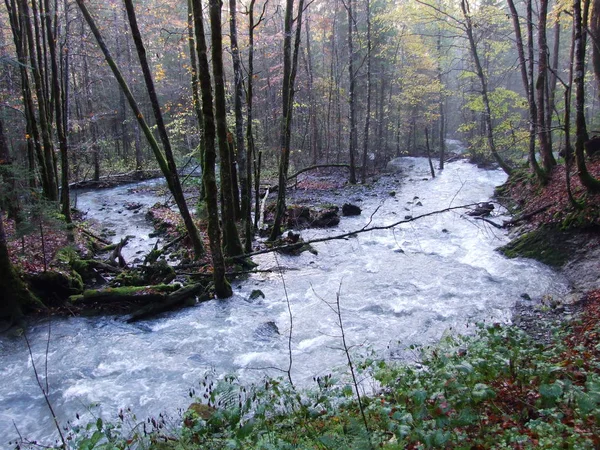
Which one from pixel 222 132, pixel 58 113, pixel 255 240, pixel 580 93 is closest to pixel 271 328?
pixel 222 132

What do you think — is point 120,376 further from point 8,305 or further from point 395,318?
point 395,318

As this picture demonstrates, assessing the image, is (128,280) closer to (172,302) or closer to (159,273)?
(159,273)

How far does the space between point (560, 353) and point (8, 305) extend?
8.93 meters

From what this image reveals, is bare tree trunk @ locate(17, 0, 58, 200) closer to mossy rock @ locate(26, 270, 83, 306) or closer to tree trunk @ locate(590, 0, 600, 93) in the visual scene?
mossy rock @ locate(26, 270, 83, 306)

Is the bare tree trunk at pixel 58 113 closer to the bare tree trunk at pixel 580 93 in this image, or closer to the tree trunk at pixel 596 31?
the bare tree trunk at pixel 580 93

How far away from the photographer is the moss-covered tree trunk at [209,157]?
277 inches

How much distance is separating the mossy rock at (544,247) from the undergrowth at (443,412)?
13.6 feet

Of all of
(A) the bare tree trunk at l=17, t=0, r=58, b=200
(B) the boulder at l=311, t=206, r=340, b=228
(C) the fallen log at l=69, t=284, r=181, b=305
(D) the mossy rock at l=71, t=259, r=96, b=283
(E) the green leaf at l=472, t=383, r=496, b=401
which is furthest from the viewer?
(B) the boulder at l=311, t=206, r=340, b=228

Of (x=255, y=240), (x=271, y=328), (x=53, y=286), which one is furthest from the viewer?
(x=255, y=240)

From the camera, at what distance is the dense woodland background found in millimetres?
9094

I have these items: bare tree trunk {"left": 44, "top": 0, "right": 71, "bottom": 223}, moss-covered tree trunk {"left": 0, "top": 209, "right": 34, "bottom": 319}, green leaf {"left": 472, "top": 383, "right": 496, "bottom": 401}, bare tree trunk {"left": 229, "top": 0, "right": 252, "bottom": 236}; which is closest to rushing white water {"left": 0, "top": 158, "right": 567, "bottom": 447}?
moss-covered tree trunk {"left": 0, "top": 209, "right": 34, "bottom": 319}

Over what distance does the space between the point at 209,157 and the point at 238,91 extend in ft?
14.9

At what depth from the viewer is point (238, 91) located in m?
11.4

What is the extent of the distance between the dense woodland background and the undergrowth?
4309 mm
